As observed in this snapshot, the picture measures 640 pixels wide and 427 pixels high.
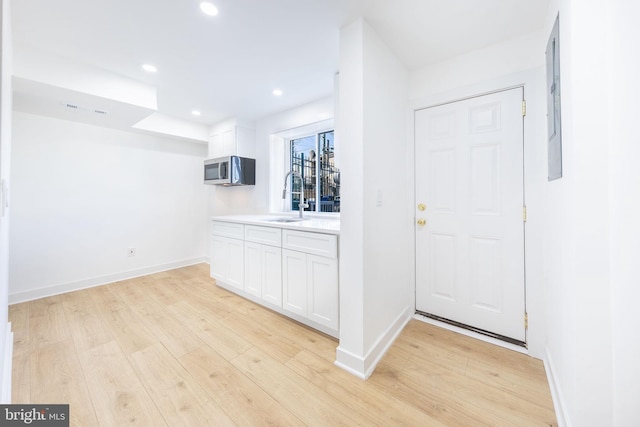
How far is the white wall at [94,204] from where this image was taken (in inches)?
109

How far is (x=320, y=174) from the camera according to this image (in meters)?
3.27

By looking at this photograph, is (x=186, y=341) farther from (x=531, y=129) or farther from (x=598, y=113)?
(x=531, y=129)

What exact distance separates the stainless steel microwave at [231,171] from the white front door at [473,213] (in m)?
2.44

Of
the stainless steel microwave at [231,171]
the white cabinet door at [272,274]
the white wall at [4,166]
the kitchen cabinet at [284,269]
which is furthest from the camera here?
the stainless steel microwave at [231,171]

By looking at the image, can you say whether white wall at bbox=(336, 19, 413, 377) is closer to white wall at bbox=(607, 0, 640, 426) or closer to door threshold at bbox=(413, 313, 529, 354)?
door threshold at bbox=(413, 313, 529, 354)

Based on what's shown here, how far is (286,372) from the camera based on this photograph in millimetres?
1628

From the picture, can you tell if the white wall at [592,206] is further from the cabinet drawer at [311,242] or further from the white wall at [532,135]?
the cabinet drawer at [311,242]

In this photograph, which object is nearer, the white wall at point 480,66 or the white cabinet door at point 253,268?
the white wall at point 480,66

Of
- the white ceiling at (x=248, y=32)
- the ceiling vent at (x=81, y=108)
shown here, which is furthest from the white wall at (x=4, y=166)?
the ceiling vent at (x=81, y=108)

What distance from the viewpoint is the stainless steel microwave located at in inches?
138

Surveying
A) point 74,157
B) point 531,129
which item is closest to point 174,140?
point 74,157

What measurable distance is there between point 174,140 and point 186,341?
3.30 meters

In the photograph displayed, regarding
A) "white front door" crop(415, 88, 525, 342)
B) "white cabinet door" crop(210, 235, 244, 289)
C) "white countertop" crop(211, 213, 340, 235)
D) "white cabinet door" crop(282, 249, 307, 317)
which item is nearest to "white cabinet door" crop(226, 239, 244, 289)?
"white cabinet door" crop(210, 235, 244, 289)

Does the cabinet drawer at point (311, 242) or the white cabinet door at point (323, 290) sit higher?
the cabinet drawer at point (311, 242)
